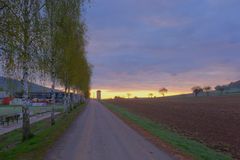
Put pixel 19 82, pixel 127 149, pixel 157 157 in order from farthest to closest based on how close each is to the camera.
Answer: pixel 19 82
pixel 127 149
pixel 157 157

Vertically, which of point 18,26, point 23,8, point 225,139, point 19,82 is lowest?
point 225,139

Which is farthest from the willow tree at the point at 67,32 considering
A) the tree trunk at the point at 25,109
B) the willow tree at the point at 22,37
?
the tree trunk at the point at 25,109

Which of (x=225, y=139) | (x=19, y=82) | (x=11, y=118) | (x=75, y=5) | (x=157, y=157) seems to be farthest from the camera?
(x=11, y=118)

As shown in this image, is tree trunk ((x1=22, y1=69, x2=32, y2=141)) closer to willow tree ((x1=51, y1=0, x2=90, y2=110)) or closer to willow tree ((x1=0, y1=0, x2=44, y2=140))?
willow tree ((x1=0, y1=0, x2=44, y2=140))

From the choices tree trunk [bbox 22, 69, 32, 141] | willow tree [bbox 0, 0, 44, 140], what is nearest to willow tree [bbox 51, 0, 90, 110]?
willow tree [bbox 0, 0, 44, 140]

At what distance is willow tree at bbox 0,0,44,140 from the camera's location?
1385 centimetres

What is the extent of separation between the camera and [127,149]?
1898cm

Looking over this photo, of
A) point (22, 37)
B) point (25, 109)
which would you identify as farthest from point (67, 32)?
point (22, 37)

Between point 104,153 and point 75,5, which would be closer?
point 104,153

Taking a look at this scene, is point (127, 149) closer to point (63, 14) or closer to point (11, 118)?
point (63, 14)

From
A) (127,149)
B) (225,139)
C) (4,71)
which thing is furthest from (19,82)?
(225,139)

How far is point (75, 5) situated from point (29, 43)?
6.34 metres

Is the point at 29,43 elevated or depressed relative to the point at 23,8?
depressed

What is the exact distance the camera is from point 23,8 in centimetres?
2008
